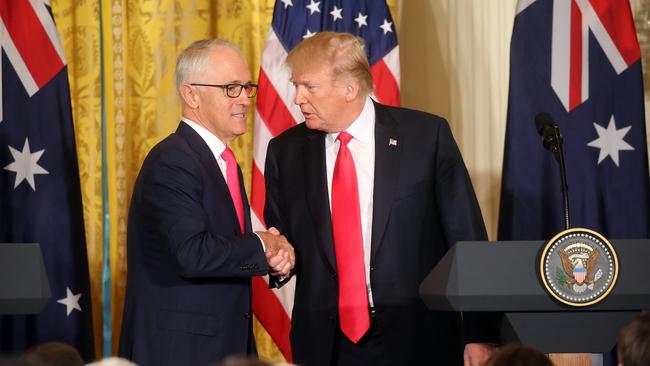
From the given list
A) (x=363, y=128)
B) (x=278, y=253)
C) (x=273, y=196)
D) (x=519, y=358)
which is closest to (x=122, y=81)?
(x=273, y=196)

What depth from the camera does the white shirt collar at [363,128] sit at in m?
4.36

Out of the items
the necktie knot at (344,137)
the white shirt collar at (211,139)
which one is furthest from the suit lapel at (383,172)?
the white shirt collar at (211,139)

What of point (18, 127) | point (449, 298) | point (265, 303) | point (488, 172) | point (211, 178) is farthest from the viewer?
point (488, 172)

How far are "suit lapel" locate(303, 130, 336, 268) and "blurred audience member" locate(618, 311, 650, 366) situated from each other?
186 centimetres

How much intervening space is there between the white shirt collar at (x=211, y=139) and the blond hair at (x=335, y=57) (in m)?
0.53

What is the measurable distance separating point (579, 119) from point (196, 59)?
2359mm

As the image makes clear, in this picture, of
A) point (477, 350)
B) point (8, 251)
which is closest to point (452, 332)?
point (477, 350)

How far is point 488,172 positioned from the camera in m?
6.36

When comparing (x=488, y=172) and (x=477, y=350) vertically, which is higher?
(x=488, y=172)

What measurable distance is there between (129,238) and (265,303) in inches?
75.9

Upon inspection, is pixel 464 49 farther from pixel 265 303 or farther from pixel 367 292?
pixel 367 292

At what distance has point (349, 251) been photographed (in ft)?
13.8

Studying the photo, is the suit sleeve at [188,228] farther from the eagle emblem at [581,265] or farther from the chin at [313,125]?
the eagle emblem at [581,265]

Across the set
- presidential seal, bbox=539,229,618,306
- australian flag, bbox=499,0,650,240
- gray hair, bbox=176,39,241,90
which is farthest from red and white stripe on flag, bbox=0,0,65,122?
presidential seal, bbox=539,229,618,306
